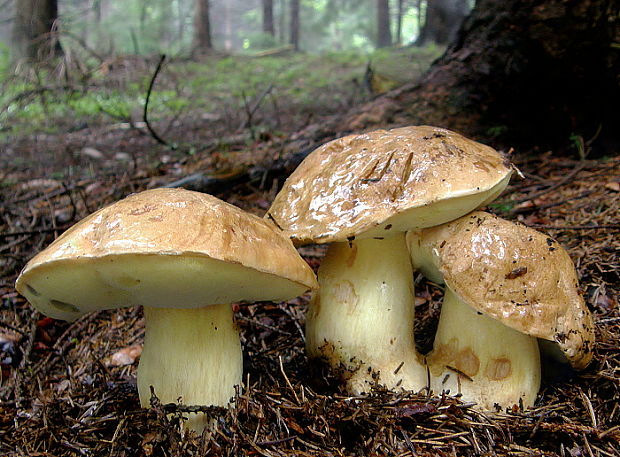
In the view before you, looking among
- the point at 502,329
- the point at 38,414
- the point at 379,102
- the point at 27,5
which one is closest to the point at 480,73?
the point at 379,102

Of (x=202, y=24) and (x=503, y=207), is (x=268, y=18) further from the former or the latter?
(x=503, y=207)

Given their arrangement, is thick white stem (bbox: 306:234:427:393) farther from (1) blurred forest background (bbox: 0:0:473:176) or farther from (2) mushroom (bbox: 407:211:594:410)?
(1) blurred forest background (bbox: 0:0:473:176)

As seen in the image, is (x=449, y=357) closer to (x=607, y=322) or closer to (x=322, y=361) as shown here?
(x=322, y=361)

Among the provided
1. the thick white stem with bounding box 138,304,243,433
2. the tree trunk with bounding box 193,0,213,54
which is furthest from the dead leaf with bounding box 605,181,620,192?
the tree trunk with bounding box 193,0,213,54

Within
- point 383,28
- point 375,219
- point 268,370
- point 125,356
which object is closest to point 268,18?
point 383,28

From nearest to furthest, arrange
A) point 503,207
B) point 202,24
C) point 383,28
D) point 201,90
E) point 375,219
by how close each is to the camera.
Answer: point 375,219
point 503,207
point 201,90
point 202,24
point 383,28

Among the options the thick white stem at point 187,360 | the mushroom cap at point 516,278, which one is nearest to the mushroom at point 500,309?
the mushroom cap at point 516,278

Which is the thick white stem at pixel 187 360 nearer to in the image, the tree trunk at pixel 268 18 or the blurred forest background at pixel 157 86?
the blurred forest background at pixel 157 86
